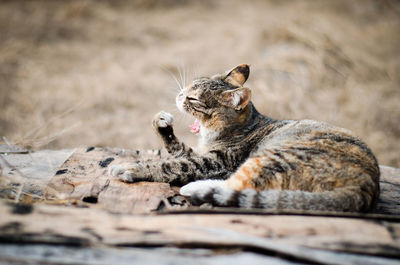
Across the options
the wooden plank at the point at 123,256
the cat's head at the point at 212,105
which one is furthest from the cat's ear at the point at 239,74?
the wooden plank at the point at 123,256

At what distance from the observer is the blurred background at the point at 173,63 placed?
595cm

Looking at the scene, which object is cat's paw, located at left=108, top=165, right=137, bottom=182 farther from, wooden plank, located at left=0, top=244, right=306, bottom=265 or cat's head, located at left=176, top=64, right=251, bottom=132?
wooden plank, located at left=0, top=244, right=306, bottom=265

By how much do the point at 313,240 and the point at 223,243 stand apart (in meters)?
0.49

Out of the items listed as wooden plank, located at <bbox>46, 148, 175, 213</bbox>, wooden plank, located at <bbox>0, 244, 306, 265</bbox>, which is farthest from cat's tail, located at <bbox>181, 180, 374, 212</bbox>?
wooden plank, located at <bbox>0, 244, 306, 265</bbox>

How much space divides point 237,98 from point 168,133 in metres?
0.71

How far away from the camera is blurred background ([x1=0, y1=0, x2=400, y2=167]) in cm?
595

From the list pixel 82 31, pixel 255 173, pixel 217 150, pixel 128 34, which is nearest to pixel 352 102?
pixel 217 150

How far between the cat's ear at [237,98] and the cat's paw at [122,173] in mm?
1087

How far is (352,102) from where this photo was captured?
255 inches

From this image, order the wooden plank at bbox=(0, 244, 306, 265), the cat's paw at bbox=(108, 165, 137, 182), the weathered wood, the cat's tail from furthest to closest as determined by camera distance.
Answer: the cat's paw at bbox=(108, 165, 137, 182) < the cat's tail < the weathered wood < the wooden plank at bbox=(0, 244, 306, 265)

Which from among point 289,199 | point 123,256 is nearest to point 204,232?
point 123,256

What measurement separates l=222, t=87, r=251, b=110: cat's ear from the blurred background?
7.98 feet

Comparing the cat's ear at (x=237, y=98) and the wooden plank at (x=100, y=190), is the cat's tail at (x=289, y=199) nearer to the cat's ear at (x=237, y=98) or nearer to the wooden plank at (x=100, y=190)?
the wooden plank at (x=100, y=190)

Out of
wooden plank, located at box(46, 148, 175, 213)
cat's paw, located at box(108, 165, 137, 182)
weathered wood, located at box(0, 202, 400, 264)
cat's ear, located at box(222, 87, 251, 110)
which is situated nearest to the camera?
weathered wood, located at box(0, 202, 400, 264)
